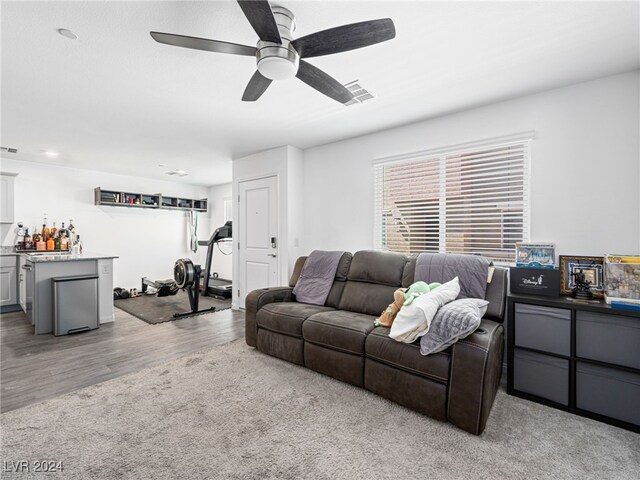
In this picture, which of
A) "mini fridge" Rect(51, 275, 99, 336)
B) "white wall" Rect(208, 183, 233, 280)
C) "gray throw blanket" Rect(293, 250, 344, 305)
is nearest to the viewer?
"gray throw blanket" Rect(293, 250, 344, 305)

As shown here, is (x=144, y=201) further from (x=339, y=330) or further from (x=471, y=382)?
(x=471, y=382)

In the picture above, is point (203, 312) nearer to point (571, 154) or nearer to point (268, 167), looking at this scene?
point (268, 167)

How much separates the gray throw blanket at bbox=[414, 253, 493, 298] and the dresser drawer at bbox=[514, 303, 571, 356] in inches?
12.4

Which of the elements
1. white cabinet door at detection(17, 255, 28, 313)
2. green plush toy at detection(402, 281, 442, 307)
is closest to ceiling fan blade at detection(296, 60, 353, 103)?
green plush toy at detection(402, 281, 442, 307)

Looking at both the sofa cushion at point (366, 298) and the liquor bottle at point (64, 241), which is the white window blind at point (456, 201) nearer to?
the sofa cushion at point (366, 298)

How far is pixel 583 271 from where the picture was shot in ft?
7.66

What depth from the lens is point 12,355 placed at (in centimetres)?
304

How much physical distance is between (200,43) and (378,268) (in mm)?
2394

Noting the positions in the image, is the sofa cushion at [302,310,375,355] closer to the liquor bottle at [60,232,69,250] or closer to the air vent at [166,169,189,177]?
the air vent at [166,169,189,177]

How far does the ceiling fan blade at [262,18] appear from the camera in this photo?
134 centimetres

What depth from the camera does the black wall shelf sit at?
573cm

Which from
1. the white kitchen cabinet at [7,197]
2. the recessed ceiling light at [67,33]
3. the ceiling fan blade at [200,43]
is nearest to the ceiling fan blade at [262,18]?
the ceiling fan blade at [200,43]

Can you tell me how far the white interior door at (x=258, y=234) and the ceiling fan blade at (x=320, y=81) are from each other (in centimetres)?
237

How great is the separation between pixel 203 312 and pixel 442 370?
382 centimetres
